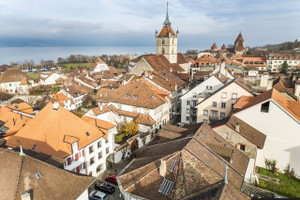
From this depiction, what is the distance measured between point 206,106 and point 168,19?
6222cm

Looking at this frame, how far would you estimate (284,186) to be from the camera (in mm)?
22078

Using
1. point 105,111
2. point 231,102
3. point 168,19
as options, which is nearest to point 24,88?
point 105,111

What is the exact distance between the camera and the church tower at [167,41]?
3115 inches

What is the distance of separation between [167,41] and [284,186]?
67.7m

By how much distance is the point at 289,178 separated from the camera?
23484 millimetres

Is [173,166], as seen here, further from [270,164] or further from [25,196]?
[270,164]

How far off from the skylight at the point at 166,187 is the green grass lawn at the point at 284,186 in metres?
13.6

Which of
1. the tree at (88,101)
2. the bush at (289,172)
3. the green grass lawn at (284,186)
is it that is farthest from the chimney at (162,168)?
the tree at (88,101)

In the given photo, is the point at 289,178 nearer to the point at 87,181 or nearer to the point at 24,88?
the point at 87,181

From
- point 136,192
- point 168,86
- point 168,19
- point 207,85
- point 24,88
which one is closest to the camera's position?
point 136,192

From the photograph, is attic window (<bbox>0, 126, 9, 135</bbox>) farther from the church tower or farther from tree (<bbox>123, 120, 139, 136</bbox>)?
the church tower

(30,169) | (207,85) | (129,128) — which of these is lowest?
(129,128)

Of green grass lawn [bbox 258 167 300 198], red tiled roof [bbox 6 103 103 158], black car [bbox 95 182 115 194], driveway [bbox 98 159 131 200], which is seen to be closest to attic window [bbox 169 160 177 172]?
driveway [bbox 98 159 131 200]

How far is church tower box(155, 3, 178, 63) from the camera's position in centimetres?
7912
